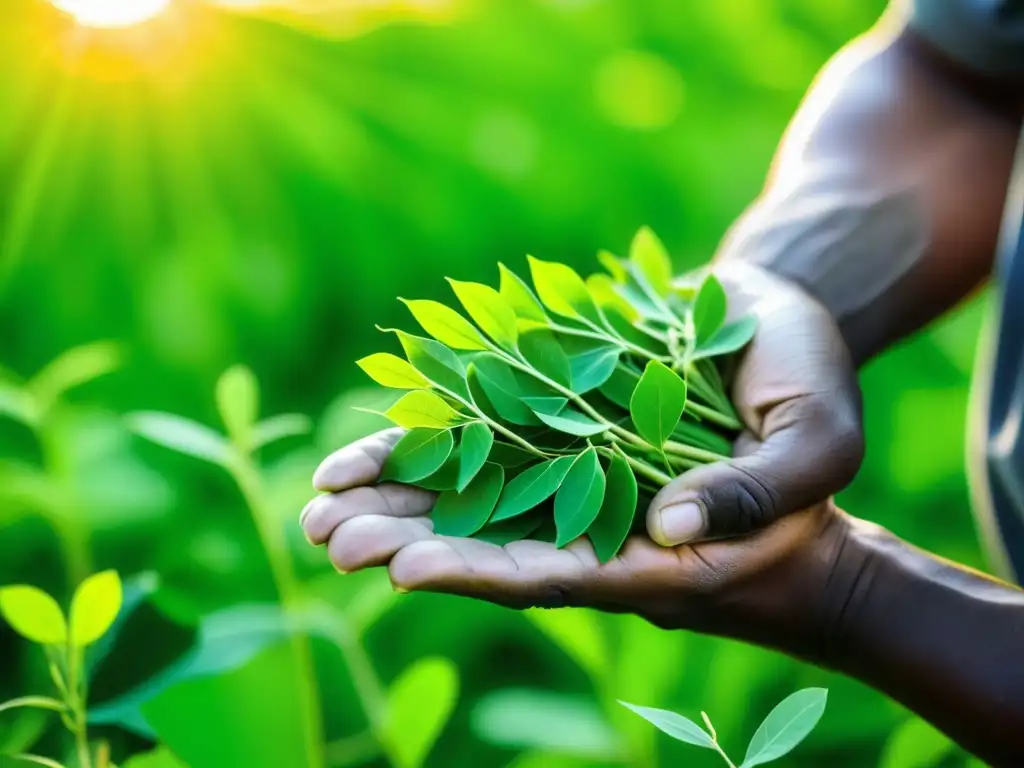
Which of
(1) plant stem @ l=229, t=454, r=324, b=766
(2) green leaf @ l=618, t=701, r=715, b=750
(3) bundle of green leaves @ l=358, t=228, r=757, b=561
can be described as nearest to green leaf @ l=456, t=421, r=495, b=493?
(3) bundle of green leaves @ l=358, t=228, r=757, b=561

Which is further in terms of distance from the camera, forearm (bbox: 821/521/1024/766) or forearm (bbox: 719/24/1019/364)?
forearm (bbox: 719/24/1019/364)

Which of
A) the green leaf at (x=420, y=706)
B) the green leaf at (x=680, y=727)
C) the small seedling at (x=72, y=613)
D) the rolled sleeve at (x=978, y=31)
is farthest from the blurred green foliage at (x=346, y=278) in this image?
the rolled sleeve at (x=978, y=31)

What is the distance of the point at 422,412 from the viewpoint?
0.47m

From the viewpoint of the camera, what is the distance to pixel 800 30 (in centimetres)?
165

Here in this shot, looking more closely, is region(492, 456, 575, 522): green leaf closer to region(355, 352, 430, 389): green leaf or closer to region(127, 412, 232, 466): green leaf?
region(355, 352, 430, 389): green leaf

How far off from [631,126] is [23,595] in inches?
45.5

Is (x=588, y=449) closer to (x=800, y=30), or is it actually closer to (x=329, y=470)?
(x=329, y=470)

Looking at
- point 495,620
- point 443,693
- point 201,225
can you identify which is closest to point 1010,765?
point 443,693

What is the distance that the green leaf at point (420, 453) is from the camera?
1.55 ft

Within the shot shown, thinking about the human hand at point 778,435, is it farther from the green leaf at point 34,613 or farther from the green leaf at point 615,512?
the green leaf at point 34,613

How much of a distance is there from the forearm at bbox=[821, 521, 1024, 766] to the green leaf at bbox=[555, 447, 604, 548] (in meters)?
0.17

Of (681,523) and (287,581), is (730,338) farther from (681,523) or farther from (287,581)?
(287,581)

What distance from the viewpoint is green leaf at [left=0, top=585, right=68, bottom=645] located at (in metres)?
0.45

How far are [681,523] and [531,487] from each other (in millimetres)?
68
